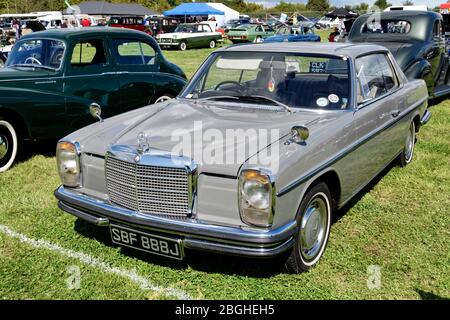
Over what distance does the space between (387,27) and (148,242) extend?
26.8 feet

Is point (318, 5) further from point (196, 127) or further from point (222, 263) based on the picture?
point (222, 263)

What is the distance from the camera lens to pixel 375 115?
162 inches

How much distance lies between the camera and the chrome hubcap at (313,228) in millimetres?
3183

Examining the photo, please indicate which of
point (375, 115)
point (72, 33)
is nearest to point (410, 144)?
point (375, 115)

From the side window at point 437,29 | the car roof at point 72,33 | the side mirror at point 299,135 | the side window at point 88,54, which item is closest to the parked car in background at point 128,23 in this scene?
the side window at point 437,29

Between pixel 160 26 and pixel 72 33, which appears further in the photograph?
pixel 160 26

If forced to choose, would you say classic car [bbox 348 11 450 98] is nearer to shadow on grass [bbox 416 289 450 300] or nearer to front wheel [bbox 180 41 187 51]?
shadow on grass [bbox 416 289 450 300]

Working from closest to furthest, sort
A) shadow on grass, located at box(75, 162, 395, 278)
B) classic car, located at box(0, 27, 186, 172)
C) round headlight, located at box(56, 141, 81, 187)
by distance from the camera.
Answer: shadow on grass, located at box(75, 162, 395, 278), round headlight, located at box(56, 141, 81, 187), classic car, located at box(0, 27, 186, 172)

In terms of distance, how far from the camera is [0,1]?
6956 cm

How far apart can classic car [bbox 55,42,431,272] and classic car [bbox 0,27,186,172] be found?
2279 millimetres

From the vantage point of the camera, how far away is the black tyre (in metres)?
5.51

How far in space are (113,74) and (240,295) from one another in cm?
446

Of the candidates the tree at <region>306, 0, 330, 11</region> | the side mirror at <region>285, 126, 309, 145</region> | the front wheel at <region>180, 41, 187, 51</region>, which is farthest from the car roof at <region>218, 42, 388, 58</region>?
the tree at <region>306, 0, 330, 11</region>

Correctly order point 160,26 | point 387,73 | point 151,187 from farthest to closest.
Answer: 1. point 160,26
2. point 387,73
3. point 151,187
